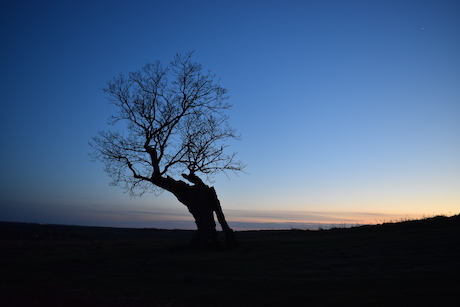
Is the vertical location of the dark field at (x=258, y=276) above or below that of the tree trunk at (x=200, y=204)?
below

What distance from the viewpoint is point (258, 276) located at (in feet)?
43.9

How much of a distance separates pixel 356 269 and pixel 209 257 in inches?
317

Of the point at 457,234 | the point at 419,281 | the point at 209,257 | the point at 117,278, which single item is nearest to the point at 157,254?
the point at 209,257

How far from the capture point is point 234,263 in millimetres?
16625

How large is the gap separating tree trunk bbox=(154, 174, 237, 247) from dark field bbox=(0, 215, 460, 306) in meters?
1.72

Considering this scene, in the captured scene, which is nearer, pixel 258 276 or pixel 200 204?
pixel 258 276

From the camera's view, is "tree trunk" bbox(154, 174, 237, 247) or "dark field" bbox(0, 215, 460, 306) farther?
"tree trunk" bbox(154, 174, 237, 247)

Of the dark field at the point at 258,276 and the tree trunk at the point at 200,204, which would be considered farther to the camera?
the tree trunk at the point at 200,204

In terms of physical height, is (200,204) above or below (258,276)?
above

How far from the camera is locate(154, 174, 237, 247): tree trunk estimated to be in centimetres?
2359

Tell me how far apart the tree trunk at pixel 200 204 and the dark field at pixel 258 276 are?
1715mm

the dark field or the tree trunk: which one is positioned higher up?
the tree trunk

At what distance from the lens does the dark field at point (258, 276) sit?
9508mm

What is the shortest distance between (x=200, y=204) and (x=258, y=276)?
37.8 ft
